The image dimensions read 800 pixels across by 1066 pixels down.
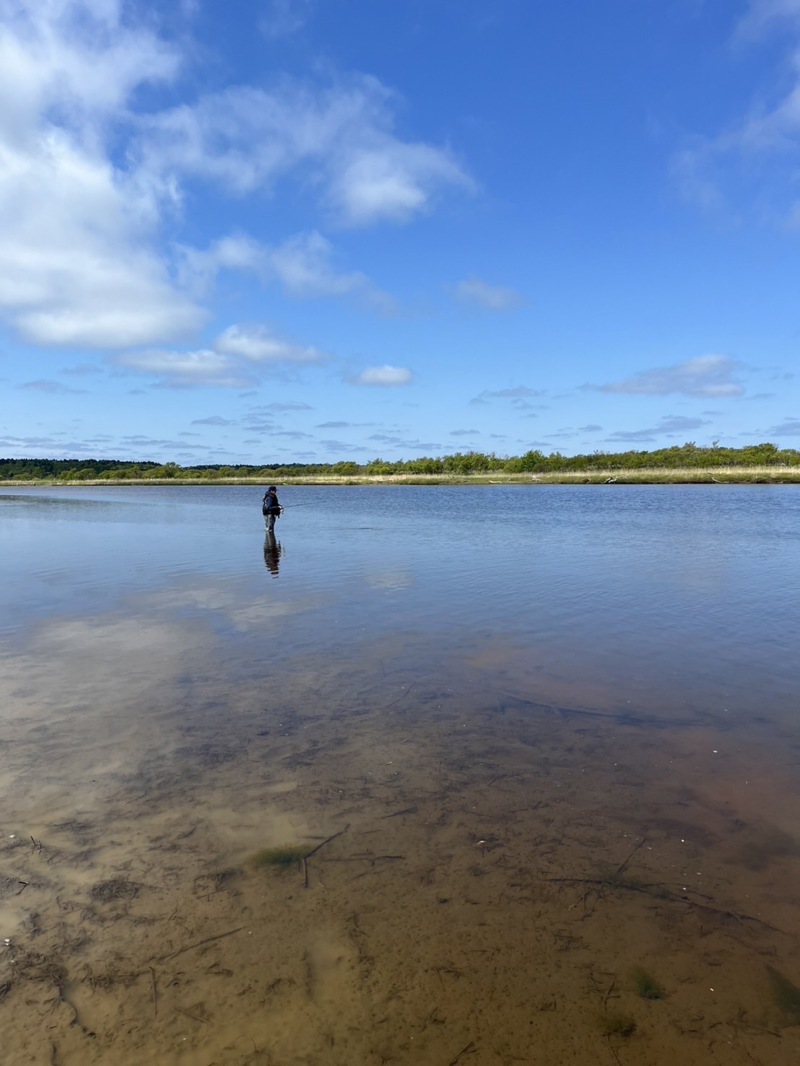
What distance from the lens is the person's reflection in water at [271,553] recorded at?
66.4 ft

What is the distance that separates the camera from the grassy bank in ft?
300

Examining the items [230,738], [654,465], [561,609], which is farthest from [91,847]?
[654,465]

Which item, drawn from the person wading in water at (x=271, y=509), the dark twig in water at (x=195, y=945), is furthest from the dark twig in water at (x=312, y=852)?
the person wading in water at (x=271, y=509)

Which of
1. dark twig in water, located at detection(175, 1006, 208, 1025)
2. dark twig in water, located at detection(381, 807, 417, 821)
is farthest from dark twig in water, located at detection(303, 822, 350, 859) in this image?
dark twig in water, located at detection(175, 1006, 208, 1025)

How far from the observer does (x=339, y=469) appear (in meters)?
145

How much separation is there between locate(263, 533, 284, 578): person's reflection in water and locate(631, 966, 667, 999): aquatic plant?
15.4 meters

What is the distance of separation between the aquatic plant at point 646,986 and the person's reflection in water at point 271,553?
50.7 feet

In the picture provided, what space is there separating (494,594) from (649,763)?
8795mm

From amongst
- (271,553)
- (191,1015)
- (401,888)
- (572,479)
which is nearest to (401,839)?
(401,888)

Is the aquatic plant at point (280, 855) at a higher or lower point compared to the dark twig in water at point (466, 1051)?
higher

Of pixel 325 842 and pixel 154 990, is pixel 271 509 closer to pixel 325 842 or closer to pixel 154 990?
pixel 325 842

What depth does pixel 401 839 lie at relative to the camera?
5.37 meters

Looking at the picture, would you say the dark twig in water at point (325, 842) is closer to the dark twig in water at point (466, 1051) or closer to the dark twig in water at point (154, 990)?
the dark twig in water at point (154, 990)

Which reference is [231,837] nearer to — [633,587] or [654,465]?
[633,587]
